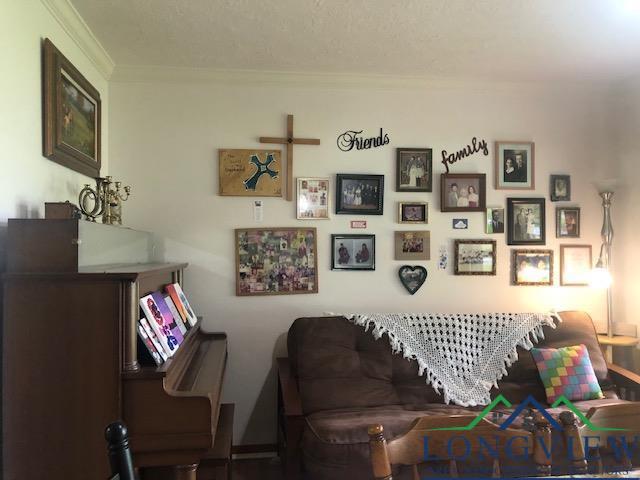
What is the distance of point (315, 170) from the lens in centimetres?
296

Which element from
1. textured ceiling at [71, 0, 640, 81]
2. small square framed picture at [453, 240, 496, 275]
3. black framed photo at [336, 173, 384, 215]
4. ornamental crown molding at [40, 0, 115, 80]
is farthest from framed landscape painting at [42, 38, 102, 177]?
small square framed picture at [453, 240, 496, 275]

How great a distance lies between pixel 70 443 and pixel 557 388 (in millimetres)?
2345

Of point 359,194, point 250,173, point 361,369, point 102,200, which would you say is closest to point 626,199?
point 359,194

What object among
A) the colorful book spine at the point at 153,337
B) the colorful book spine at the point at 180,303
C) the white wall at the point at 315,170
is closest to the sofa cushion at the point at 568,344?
the white wall at the point at 315,170

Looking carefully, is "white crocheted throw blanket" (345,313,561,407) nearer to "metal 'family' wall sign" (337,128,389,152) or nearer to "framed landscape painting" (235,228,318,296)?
"framed landscape painting" (235,228,318,296)

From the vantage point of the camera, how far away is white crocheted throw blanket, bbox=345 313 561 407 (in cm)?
258

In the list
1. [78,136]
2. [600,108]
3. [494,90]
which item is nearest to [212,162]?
[78,136]

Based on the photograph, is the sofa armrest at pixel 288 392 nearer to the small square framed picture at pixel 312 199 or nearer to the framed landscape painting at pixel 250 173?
the small square framed picture at pixel 312 199

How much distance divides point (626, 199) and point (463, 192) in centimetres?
113

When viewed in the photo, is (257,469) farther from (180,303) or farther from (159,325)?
(159,325)

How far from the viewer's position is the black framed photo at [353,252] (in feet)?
9.73

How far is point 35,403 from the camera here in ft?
5.18

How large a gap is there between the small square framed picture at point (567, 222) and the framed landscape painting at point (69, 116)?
9.68 ft

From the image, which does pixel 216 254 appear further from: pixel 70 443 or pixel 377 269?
pixel 70 443
